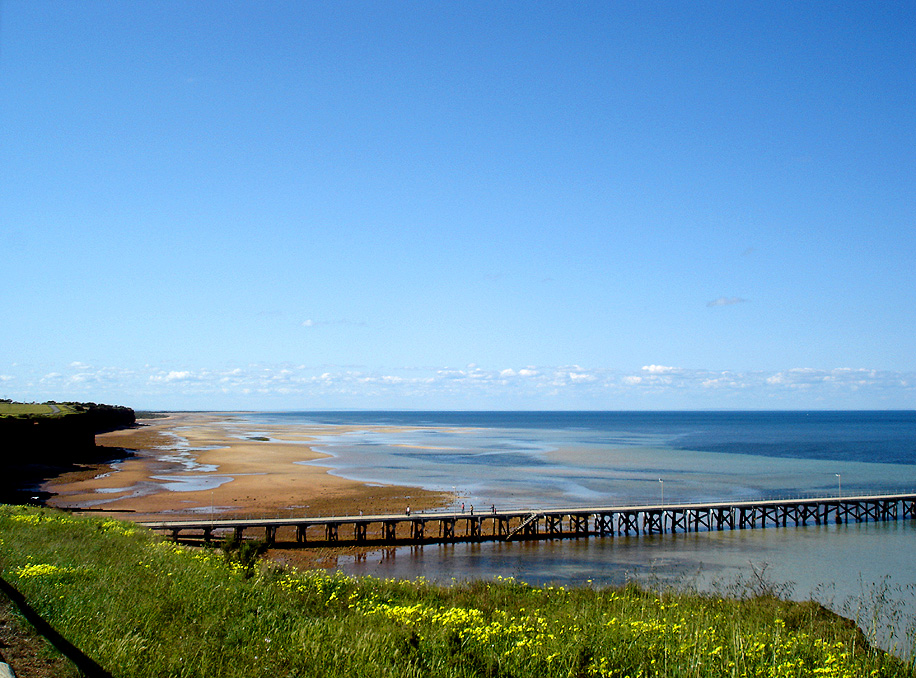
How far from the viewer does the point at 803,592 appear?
82.7 ft

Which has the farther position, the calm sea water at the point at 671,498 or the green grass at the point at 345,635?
the calm sea water at the point at 671,498

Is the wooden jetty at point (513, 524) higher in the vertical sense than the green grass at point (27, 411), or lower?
lower

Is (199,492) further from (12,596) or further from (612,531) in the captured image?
(12,596)

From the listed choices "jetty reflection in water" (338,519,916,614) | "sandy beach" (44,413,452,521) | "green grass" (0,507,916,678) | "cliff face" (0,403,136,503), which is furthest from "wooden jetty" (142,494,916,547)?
"green grass" (0,507,916,678)

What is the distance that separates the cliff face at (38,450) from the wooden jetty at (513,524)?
18.5m

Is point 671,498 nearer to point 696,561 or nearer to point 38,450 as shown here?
point 696,561

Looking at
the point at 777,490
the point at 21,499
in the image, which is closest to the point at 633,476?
the point at 777,490

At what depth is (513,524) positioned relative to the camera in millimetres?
39125

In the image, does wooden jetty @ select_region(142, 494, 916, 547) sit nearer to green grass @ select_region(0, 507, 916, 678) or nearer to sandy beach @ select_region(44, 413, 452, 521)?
sandy beach @ select_region(44, 413, 452, 521)

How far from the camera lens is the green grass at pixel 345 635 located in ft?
26.3

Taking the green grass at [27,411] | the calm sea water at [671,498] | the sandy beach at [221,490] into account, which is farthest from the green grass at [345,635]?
the green grass at [27,411]

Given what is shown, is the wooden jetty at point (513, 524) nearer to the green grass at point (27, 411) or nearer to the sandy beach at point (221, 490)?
the sandy beach at point (221, 490)

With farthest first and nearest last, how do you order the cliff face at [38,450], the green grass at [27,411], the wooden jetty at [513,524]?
the green grass at [27,411] < the cliff face at [38,450] < the wooden jetty at [513,524]

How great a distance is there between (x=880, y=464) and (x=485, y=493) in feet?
188
